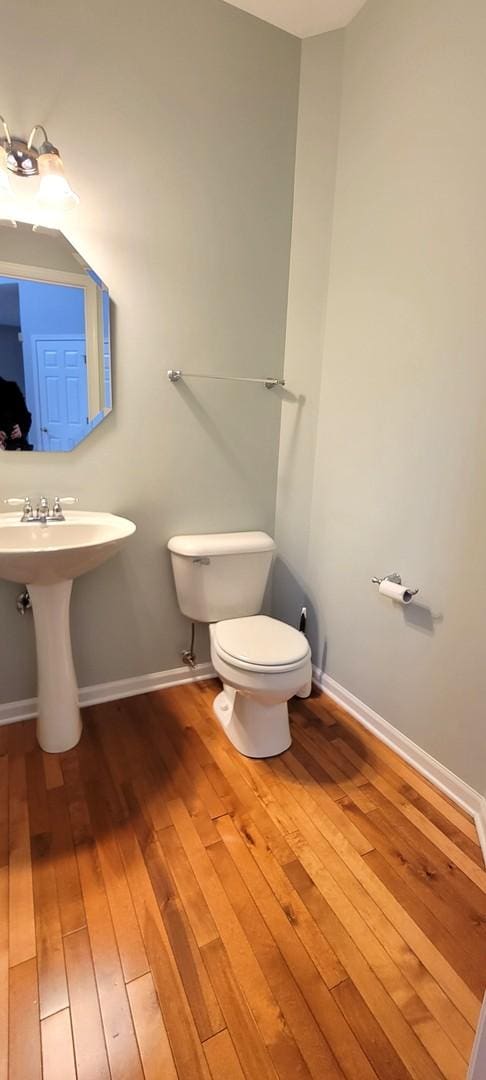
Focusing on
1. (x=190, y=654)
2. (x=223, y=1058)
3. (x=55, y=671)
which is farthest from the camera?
(x=190, y=654)

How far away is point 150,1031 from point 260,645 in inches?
37.2

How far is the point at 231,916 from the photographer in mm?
1140

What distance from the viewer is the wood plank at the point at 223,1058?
2.84 feet

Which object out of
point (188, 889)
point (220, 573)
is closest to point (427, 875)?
point (188, 889)

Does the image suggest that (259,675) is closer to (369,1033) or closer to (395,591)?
(395,591)

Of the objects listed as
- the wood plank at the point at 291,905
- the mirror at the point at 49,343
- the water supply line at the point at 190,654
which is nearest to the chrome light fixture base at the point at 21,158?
the mirror at the point at 49,343

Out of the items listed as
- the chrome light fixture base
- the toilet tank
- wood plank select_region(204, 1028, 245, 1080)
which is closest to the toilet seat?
the toilet tank

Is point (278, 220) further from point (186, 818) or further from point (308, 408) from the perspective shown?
point (186, 818)

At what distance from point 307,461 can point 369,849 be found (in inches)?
56.0

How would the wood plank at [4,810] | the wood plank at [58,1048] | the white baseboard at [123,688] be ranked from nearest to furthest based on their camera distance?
the wood plank at [58,1048] < the wood plank at [4,810] < the white baseboard at [123,688]

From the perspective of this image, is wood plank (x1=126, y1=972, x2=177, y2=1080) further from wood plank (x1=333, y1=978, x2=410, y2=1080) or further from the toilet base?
the toilet base

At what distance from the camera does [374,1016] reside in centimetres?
96

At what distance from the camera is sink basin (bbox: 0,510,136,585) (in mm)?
1288

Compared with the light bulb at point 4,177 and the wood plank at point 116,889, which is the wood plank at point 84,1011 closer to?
the wood plank at point 116,889
